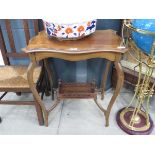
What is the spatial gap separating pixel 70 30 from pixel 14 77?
62cm

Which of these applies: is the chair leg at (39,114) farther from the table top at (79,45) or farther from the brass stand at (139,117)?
the brass stand at (139,117)

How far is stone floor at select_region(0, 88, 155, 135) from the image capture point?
1.40 meters

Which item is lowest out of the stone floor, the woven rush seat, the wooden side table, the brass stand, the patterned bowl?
the stone floor

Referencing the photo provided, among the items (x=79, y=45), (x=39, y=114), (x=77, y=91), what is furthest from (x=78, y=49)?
(x=39, y=114)

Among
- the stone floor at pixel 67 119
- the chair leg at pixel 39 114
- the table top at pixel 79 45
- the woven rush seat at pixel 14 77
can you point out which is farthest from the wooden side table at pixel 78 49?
the stone floor at pixel 67 119

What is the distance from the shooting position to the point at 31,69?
1.08 metres

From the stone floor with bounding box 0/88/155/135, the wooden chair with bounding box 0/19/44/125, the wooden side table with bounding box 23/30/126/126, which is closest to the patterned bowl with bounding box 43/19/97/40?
the wooden side table with bounding box 23/30/126/126

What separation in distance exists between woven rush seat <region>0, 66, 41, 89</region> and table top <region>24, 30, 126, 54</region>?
0.32 m

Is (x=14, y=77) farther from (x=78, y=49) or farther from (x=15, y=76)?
(x=78, y=49)

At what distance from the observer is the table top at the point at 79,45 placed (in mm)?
988

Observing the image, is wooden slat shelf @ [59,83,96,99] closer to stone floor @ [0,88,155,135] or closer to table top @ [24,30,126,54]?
stone floor @ [0,88,155,135]

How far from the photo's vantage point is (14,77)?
1.32 metres

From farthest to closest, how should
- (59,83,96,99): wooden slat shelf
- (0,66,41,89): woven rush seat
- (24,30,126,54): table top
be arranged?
(59,83,96,99): wooden slat shelf → (0,66,41,89): woven rush seat → (24,30,126,54): table top

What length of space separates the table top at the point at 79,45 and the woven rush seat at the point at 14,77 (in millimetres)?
322
